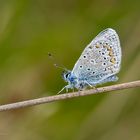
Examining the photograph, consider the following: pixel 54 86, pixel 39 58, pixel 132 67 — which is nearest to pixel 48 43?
pixel 39 58

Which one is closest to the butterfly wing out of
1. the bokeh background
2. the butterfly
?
the butterfly

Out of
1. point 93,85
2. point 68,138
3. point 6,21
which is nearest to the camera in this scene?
point 93,85

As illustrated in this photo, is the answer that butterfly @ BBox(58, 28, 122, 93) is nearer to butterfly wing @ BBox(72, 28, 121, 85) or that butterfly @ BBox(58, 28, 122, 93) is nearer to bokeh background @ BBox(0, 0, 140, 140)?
butterfly wing @ BBox(72, 28, 121, 85)

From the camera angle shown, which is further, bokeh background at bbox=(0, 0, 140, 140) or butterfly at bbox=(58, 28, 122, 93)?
bokeh background at bbox=(0, 0, 140, 140)

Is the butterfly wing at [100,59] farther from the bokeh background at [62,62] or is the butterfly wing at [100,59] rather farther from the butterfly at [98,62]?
the bokeh background at [62,62]

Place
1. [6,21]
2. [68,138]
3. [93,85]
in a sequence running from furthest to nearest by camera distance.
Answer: [6,21], [68,138], [93,85]

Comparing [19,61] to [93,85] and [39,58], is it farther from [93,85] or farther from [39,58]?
[93,85]
